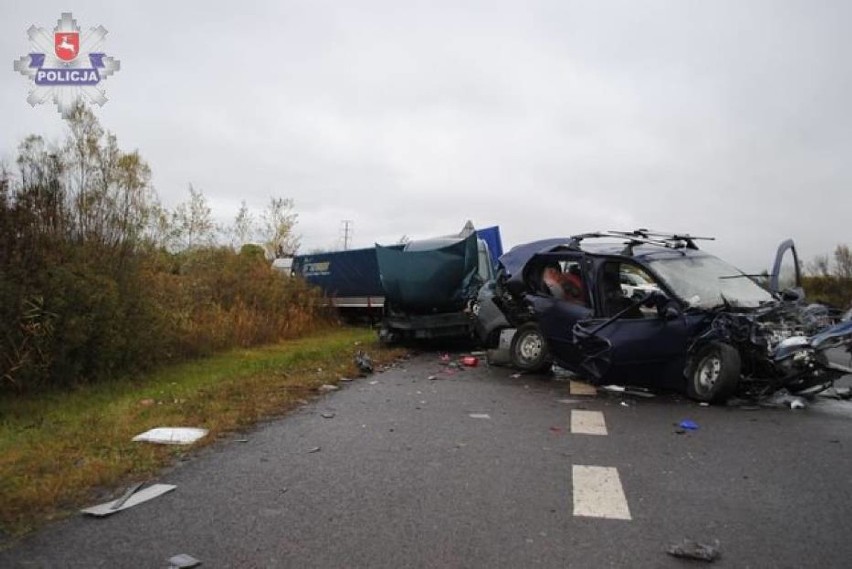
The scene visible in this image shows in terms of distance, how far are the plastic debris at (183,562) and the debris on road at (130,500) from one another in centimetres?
90

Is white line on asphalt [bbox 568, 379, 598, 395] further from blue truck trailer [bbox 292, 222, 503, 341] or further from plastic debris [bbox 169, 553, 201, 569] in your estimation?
plastic debris [bbox 169, 553, 201, 569]

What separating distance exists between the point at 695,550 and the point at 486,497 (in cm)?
132

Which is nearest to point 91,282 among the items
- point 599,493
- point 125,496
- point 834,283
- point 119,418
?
point 119,418

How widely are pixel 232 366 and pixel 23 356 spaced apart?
3295 mm

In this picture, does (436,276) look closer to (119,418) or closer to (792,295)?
(792,295)

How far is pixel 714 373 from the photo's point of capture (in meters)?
7.25

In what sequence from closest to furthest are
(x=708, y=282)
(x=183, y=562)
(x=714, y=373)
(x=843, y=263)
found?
(x=183, y=562), (x=714, y=373), (x=708, y=282), (x=843, y=263)

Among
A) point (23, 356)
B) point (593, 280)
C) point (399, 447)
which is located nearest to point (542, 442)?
point (399, 447)

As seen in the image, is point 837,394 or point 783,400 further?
point 837,394

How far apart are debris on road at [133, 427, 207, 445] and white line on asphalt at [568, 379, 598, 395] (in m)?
4.71

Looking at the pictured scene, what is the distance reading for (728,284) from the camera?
27.0 ft

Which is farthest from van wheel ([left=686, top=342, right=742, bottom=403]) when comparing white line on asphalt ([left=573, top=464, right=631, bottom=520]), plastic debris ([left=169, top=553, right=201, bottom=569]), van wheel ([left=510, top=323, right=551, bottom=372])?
plastic debris ([left=169, top=553, right=201, bottom=569])

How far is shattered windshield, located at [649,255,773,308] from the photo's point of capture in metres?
7.73

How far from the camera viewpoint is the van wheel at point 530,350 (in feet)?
31.9
